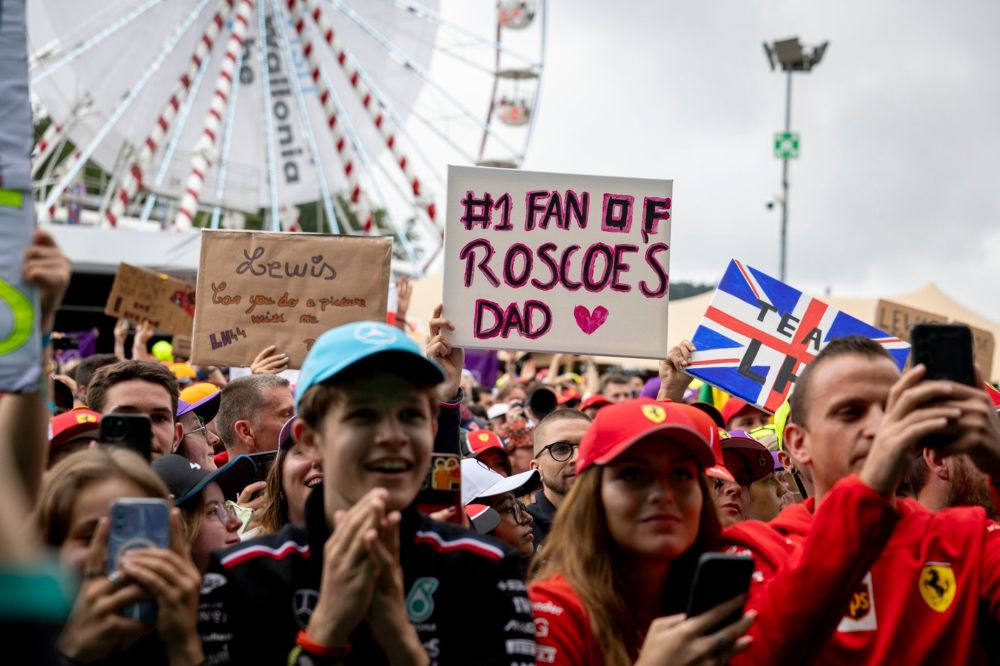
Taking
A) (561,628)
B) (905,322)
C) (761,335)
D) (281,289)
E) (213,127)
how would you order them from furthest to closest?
(213,127) → (905,322) → (281,289) → (761,335) → (561,628)

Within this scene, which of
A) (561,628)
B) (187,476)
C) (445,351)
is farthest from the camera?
(445,351)

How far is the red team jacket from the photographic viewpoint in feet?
7.90

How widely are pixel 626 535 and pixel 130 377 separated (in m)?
2.58

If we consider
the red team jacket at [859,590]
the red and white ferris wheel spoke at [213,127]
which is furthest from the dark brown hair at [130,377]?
the red and white ferris wheel spoke at [213,127]

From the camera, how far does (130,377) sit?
15.3 feet

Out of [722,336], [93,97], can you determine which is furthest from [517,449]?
[93,97]

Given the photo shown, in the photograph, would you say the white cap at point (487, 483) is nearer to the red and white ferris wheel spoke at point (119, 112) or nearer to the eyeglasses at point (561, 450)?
the eyeglasses at point (561, 450)

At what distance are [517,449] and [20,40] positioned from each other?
4.40m

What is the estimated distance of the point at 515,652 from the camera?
236cm

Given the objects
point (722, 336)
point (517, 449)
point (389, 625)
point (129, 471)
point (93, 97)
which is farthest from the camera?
point (93, 97)

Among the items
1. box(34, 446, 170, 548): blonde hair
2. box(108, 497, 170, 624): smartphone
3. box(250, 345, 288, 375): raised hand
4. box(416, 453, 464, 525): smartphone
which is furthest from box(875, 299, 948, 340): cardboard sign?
box(108, 497, 170, 624): smartphone

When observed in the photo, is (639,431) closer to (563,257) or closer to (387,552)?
(387,552)

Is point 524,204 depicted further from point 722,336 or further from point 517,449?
point 517,449

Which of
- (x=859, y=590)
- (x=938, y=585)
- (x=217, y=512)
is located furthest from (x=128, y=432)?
(x=938, y=585)
